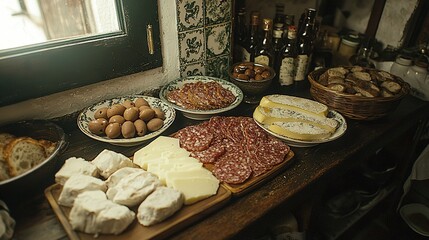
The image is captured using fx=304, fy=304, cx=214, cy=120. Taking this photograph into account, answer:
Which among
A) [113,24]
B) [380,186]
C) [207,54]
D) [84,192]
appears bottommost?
[380,186]

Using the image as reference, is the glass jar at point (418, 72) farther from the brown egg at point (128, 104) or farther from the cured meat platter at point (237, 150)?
the brown egg at point (128, 104)

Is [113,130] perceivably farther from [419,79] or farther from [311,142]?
[419,79]

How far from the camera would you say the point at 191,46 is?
1457 millimetres

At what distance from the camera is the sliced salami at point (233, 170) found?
1039 mm

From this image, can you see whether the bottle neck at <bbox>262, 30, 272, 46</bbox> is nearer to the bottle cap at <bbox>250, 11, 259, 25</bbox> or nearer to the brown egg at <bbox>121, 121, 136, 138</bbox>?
the bottle cap at <bbox>250, 11, 259, 25</bbox>

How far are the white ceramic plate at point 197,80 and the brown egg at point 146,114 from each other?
13 cm

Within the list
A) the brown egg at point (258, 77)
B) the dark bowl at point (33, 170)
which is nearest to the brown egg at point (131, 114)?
the dark bowl at point (33, 170)

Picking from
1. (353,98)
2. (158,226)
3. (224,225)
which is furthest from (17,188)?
(353,98)

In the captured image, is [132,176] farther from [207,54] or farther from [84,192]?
[207,54]

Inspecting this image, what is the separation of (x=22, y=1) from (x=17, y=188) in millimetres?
926

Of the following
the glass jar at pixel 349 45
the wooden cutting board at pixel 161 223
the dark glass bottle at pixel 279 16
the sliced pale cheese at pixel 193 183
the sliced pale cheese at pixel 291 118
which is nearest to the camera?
the wooden cutting board at pixel 161 223

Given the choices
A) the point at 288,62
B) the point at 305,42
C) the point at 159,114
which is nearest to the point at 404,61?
the point at 305,42

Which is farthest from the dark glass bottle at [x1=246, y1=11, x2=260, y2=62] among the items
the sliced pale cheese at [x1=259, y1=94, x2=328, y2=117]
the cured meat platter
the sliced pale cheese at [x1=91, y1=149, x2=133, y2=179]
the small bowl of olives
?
the sliced pale cheese at [x1=91, y1=149, x2=133, y2=179]

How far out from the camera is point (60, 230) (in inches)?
34.9
